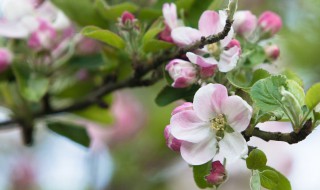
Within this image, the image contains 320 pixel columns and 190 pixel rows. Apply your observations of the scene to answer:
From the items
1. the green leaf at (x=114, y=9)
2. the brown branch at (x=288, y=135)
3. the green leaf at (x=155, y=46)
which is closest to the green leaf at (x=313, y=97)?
the brown branch at (x=288, y=135)

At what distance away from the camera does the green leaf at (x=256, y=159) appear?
2.37ft

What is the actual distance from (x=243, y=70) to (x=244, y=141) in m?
0.19

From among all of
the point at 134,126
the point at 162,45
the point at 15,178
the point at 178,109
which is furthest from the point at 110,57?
the point at 15,178

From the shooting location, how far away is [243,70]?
0.90 meters

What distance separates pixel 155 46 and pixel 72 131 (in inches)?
14.7

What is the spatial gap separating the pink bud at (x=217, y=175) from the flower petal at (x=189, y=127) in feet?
0.12

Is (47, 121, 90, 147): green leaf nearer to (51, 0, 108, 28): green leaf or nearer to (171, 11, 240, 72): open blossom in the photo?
(51, 0, 108, 28): green leaf

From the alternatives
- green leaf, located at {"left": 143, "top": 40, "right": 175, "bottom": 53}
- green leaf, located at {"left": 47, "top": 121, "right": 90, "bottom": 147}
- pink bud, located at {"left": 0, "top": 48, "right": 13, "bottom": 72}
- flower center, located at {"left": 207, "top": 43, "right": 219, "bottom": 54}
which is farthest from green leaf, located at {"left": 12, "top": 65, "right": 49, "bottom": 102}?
flower center, located at {"left": 207, "top": 43, "right": 219, "bottom": 54}

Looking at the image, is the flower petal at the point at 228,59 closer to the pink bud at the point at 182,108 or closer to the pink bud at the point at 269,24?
the pink bud at the point at 182,108

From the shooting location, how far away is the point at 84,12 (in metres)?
1.11

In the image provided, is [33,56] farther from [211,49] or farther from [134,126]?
[134,126]

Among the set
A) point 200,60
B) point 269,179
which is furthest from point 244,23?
point 269,179

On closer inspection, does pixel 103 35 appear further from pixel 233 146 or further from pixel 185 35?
pixel 233 146

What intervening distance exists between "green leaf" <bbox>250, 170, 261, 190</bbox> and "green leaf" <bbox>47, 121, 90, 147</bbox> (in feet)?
1.69
